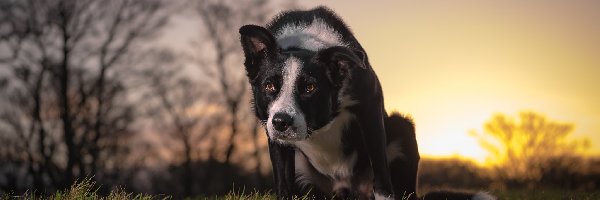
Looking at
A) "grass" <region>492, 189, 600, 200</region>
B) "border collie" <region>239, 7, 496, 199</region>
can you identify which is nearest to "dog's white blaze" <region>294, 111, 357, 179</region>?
"border collie" <region>239, 7, 496, 199</region>

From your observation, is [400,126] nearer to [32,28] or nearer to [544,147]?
[32,28]

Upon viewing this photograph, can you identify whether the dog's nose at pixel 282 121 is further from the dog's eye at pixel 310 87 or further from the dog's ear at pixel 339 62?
the dog's ear at pixel 339 62

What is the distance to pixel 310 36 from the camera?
734 centimetres

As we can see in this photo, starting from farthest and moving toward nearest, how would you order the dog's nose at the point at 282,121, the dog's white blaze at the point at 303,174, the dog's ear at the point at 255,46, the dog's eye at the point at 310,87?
the dog's white blaze at the point at 303,174, the dog's ear at the point at 255,46, the dog's eye at the point at 310,87, the dog's nose at the point at 282,121

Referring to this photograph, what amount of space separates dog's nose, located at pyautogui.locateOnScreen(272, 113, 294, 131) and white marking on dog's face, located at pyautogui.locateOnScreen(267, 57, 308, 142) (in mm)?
27

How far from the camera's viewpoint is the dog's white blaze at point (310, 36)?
282 inches

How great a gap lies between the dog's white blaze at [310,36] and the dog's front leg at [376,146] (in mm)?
765

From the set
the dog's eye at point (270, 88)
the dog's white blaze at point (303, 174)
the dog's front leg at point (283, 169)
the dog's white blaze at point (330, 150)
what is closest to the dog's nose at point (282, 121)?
the dog's eye at point (270, 88)

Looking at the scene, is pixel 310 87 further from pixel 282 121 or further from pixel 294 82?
pixel 282 121

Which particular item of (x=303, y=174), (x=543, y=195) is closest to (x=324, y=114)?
(x=303, y=174)

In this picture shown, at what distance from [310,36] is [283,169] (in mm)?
1418

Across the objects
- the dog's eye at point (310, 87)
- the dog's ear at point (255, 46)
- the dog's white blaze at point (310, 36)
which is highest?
the dog's white blaze at point (310, 36)

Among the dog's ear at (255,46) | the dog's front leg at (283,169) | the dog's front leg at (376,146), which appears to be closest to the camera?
the dog's ear at (255,46)

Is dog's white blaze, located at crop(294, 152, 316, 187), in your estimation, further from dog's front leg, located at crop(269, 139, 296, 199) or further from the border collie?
dog's front leg, located at crop(269, 139, 296, 199)
